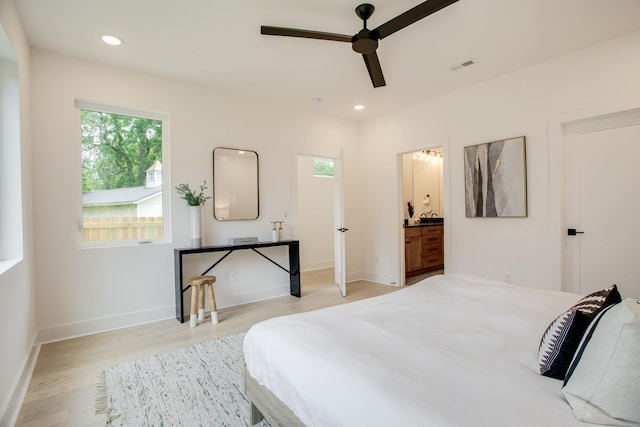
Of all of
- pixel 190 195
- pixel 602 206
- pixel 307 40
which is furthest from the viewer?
pixel 190 195

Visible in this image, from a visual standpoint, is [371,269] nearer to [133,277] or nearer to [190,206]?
[190,206]

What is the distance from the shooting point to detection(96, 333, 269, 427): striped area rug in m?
1.74

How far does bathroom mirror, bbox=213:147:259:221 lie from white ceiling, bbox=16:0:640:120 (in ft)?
2.71

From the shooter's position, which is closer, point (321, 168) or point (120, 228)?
point (120, 228)

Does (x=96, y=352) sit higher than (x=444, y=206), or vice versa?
(x=444, y=206)

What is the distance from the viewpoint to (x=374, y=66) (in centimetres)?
263

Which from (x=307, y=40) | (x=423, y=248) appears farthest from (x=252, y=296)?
(x=423, y=248)

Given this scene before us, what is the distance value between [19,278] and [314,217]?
15.6 ft

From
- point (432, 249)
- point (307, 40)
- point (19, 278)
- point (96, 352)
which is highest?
point (307, 40)

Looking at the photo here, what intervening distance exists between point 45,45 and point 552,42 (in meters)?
4.52

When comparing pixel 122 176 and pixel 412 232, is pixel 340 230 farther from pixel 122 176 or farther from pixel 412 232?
pixel 122 176

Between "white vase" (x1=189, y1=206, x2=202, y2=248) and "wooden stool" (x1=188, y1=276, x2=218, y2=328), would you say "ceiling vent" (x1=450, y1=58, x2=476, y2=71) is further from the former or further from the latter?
"wooden stool" (x1=188, y1=276, x2=218, y2=328)

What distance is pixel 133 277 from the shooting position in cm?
325

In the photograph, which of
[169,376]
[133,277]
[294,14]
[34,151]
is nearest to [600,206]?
[294,14]
